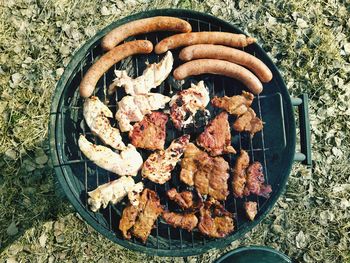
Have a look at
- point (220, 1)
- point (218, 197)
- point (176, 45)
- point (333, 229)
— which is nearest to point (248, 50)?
point (176, 45)

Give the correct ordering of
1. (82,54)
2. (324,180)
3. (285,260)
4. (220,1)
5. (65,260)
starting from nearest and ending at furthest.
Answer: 1. (82,54)
2. (285,260)
3. (65,260)
4. (324,180)
5. (220,1)

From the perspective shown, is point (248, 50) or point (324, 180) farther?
point (324, 180)

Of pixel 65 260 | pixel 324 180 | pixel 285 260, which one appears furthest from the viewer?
pixel 324 180

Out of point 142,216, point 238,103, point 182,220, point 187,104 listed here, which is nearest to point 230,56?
point 238,103

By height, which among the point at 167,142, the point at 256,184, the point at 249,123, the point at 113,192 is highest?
the point at 249,123

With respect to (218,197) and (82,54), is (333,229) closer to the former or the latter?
(218,197)

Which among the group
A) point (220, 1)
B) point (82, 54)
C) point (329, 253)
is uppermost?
point (220, 1)

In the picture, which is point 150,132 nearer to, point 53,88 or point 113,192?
point 113,192

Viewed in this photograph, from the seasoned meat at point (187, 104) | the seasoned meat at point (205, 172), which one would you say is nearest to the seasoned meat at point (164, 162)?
the seasoned meat at point (205, 172)
